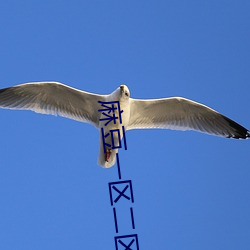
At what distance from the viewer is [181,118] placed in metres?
7.39

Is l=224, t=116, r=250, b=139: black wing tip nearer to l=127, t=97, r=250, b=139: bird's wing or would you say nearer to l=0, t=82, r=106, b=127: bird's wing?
l=127, t=97, r=250, b=139: bird's wing

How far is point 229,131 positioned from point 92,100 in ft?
6.91

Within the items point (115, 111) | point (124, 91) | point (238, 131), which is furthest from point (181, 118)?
point (124, 91)

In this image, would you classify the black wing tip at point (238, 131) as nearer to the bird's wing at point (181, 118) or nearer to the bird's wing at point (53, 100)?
the bird's wing at point (181, 118)

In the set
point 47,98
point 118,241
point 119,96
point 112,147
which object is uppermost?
point 47,98

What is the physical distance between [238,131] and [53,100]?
273 centimetres

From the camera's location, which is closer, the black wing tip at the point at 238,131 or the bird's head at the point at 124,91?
the bird's head at the point at 124,91

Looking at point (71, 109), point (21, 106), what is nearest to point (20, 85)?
point (21, 106)

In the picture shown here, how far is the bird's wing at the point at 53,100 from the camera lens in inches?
271

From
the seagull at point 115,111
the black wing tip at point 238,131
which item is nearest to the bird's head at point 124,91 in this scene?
the seagull at point 115,111

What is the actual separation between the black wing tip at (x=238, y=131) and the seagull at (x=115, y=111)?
14 millimetres

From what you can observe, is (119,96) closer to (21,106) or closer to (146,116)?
(146,116)

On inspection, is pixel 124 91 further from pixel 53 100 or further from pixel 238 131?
pixel 238 131

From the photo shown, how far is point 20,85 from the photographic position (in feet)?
22.8
